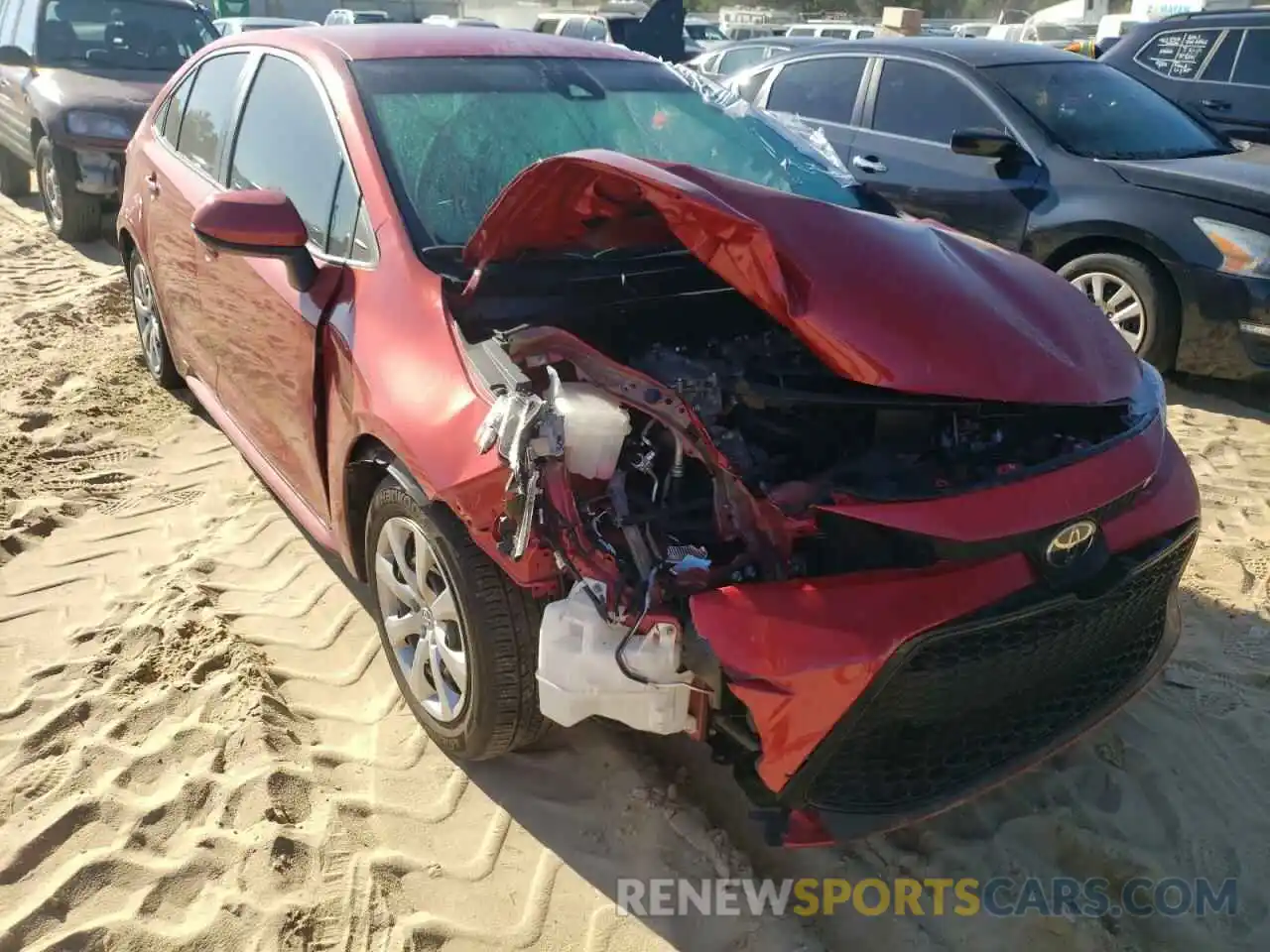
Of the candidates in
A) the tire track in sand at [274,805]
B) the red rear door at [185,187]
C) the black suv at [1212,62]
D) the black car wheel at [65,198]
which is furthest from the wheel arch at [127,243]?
the black suv at [1212,62]

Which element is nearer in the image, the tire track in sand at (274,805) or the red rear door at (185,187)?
the tire track in sand at (274,805)

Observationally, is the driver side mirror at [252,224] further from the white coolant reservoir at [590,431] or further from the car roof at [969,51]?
the car roof at [969,51]

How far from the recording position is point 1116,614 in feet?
7.22

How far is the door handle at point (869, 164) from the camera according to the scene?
19.4ft

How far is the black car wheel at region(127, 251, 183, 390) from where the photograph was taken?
4609 millimetres

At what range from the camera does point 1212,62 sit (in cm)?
778

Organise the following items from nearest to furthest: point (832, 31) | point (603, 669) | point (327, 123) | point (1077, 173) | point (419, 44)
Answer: point (603, 669)
point (327, 123)
point (419, 44)
point (1077, 173)
point (832, 31)

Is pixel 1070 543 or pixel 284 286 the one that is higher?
pixel 284 286

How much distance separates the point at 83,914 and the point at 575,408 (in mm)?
1537

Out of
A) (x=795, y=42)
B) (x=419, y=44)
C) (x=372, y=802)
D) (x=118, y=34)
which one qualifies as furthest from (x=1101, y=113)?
(x=118, y=34)

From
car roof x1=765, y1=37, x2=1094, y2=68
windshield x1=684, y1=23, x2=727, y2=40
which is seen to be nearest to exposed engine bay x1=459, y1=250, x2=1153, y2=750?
car roof x1=765, y1=37, x2=1094, y2=68

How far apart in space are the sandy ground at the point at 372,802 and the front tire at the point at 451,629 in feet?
0.58

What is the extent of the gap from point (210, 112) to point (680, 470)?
2.63 m

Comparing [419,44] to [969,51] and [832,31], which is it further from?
[832,31]
